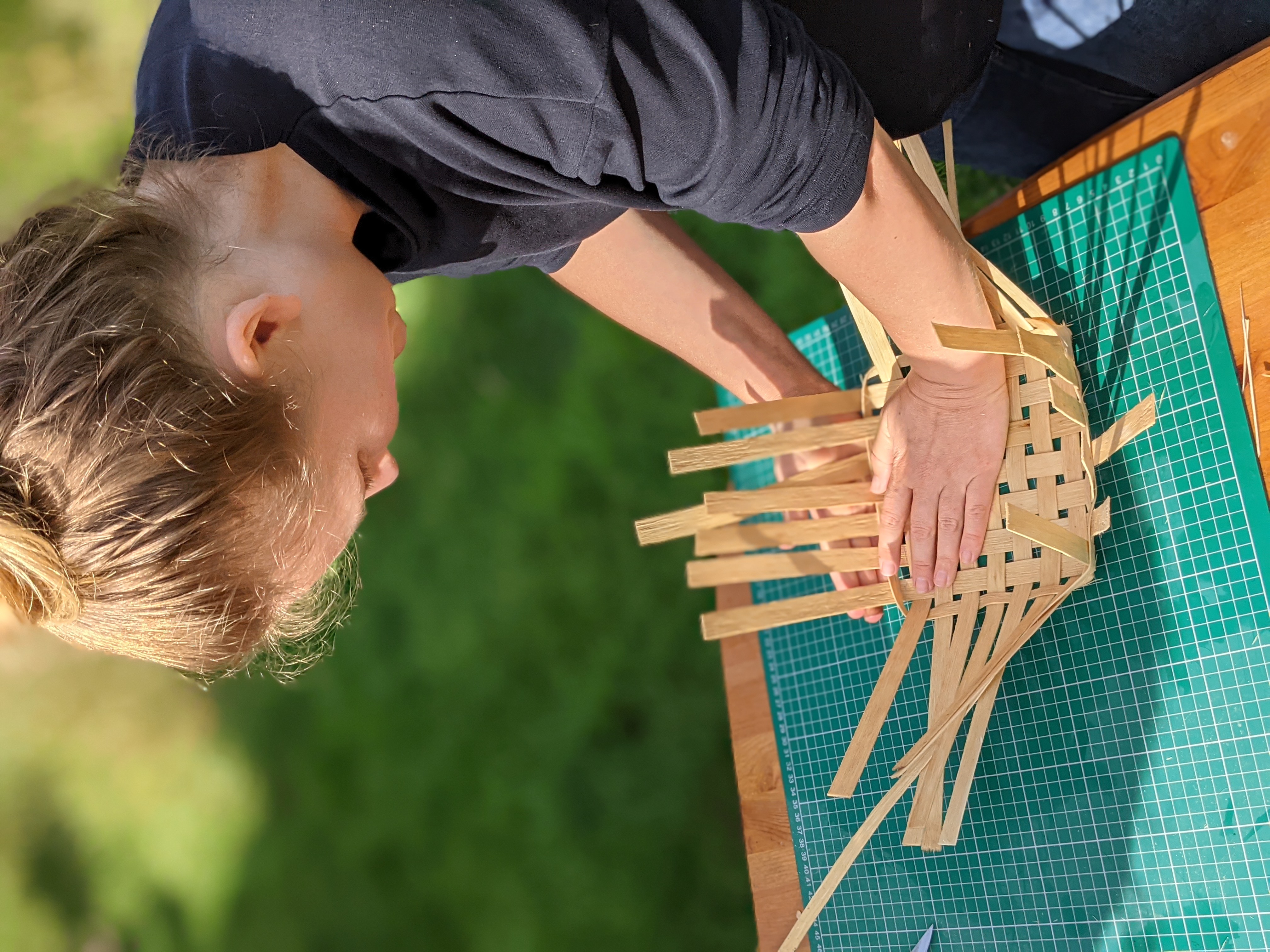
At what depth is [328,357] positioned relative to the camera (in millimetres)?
622

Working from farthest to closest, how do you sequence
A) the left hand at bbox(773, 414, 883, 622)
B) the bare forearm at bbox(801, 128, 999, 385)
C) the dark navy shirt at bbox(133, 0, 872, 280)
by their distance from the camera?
the left hand at bbox(773, 414, 883, 622), the bare forearm at bbox(801, 128, 999, 385), the dark navy shirt at bbox(133, 0, 872, 280)

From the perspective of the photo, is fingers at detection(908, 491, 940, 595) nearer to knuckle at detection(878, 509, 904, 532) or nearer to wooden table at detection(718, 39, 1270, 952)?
knuckle at detection(878, 509, 904, 532)

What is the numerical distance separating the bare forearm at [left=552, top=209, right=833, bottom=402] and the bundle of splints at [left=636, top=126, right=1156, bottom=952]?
119 mm

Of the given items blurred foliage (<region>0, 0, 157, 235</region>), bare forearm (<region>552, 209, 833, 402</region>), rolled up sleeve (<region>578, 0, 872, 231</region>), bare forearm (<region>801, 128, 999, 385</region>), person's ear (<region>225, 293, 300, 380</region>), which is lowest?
person's ear (<region>225, 293, 300, 380</region>)

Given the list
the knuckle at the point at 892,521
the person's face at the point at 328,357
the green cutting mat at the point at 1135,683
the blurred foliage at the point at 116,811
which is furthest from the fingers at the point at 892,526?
the blurred foliage at the point at 116,811

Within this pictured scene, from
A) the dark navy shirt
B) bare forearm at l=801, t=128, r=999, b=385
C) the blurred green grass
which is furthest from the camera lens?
the blurred green grass

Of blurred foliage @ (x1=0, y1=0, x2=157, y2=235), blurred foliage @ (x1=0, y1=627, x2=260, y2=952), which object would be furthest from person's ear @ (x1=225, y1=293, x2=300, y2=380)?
blurred foliage @ (x1=0, y1=0, x2=157, y2=235)

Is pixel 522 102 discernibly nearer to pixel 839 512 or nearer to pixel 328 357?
pixel 328 357

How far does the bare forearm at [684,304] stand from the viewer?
0.99 meters

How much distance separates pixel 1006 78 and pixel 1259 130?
0.90 ft

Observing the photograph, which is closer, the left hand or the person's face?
the person's face

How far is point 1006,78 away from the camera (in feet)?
3.18

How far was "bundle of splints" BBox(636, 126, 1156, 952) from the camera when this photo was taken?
832mm

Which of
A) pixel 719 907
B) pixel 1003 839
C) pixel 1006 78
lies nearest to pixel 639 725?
pixel 719 907
